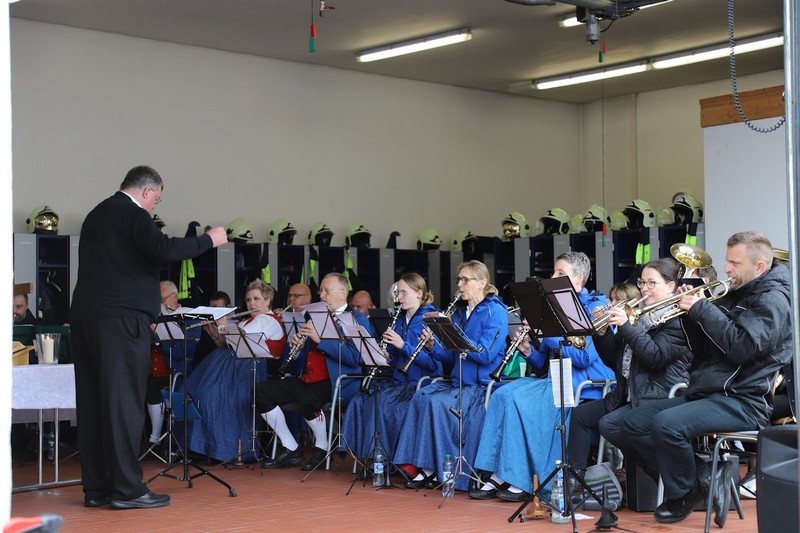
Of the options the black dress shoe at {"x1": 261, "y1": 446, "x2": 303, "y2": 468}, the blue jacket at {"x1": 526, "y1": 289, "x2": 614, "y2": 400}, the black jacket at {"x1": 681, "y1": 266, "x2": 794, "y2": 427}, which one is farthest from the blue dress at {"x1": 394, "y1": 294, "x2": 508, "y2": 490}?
the black jacket at {"x1": 681, "y1": 266, "x2": 794, "y2": 427}

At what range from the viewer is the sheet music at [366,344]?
7316 millimetres

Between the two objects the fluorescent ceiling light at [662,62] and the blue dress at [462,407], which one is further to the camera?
the fluorescent ceiling light at [662,62]

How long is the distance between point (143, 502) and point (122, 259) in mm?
1451

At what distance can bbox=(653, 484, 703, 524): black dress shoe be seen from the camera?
5.72 m

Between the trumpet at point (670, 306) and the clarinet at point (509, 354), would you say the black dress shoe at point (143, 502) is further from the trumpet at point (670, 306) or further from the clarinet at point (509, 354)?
the trumpet at point (670, 306)

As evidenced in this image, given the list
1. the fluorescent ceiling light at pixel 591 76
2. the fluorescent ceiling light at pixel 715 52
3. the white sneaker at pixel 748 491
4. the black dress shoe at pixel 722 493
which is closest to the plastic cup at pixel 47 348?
the black dress shoe at pixel 722 493

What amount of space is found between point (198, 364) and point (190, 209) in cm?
387

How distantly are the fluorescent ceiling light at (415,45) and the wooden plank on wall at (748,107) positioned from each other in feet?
10.1

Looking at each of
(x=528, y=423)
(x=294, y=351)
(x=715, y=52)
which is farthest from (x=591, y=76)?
(x=528, y=423)

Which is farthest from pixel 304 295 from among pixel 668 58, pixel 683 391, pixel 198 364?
pixel 668 58

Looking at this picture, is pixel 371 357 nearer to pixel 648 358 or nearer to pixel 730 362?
pixel 648 358

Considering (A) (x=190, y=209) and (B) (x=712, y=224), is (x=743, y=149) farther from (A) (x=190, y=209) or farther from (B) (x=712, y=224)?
(A) (x=190, y=209)

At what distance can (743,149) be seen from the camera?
10719mm

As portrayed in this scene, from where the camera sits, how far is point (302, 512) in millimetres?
6406
